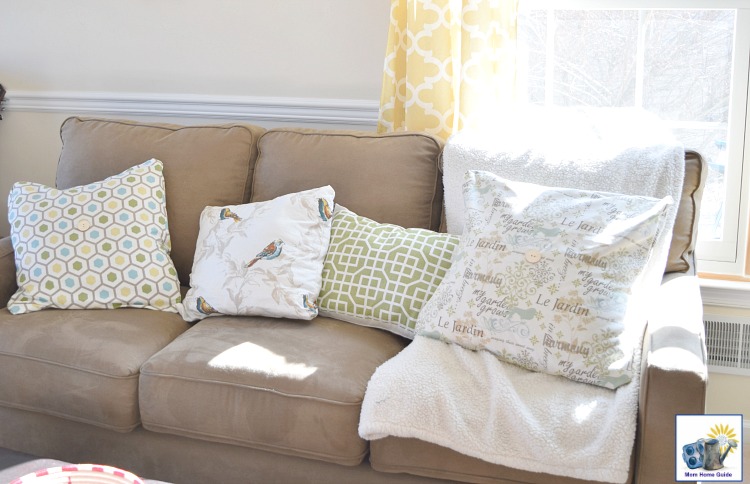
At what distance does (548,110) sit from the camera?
2.40m

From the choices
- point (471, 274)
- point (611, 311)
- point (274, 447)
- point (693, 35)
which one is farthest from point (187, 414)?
point (693, 35)

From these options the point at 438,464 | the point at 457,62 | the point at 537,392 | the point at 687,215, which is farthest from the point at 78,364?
the point at 687,215

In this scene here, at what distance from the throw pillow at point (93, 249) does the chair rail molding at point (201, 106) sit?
2.22 feet

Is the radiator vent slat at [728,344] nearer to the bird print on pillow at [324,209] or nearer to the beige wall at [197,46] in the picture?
the bird print on pillow at [324,209]

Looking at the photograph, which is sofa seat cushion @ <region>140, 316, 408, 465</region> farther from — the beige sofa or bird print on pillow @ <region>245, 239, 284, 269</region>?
bird print on pillow @ <region>245, 239, 284, 269</region>

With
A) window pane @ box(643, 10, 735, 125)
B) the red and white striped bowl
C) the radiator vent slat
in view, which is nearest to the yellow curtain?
window pane @ box(643, 10, 735, 125)

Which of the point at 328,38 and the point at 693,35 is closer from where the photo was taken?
the point at 693,35

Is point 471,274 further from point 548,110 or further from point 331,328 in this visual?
point 548,110

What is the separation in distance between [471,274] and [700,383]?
592 mm

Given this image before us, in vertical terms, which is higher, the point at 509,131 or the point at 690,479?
the point at 509,131

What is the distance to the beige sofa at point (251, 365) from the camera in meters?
1.66

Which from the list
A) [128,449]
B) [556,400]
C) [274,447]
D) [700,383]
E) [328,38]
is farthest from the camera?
[328,38]

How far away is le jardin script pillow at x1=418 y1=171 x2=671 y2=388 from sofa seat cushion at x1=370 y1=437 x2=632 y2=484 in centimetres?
25

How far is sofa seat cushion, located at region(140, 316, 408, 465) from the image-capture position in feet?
5.72
